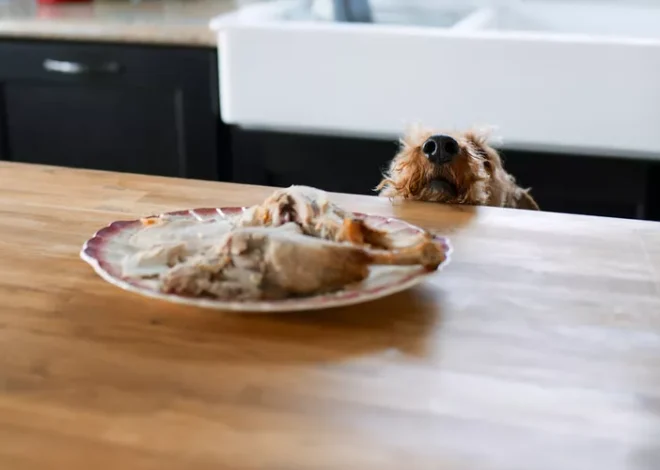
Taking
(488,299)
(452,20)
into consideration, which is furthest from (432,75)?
(488,299)

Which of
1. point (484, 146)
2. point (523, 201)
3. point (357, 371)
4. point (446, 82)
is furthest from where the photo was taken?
point (446, 82)

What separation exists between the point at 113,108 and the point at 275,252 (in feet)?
4.92

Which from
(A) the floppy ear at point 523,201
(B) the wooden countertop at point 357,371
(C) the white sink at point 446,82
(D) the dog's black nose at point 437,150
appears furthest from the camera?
(C) the white sink at point 446,82

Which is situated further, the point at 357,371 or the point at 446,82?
the point at 446,82

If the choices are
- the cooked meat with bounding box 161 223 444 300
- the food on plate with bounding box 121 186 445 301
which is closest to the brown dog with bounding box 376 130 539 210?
the food on plate with bounding box 121 186 445 301

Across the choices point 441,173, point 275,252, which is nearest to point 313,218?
point 275,252

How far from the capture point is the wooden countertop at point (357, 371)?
551 mm

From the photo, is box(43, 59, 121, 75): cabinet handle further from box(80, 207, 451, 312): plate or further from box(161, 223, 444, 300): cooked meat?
box(161, 223, 444, 300): cooked meat

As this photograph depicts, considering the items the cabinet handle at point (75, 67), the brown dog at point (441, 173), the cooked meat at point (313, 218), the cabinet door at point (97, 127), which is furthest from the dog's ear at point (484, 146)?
the cabinet handle at point (75, 67)

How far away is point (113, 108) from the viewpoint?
2113 mm

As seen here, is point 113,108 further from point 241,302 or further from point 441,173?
point 241,302

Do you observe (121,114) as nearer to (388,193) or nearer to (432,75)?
(432,75)

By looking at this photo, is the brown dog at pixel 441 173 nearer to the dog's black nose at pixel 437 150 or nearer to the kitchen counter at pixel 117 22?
the dog's black nose at pixel 437 150

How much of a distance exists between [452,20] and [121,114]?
34.3 inches
